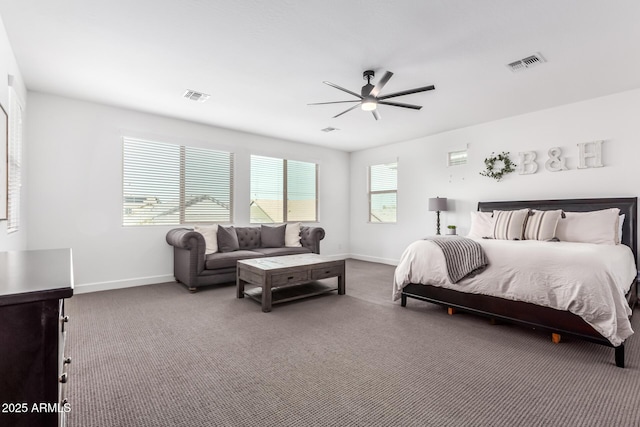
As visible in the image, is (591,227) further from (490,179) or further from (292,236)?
(292,236)

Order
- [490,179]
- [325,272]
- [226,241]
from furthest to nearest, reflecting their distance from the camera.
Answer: [490,179]
[226,241]
[325,272]

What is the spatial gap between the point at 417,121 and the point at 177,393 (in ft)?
16.0

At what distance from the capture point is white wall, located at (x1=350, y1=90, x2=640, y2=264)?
13.3 ft

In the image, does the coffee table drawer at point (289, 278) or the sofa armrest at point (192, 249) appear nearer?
the coffee table drawer at point (289, 278)

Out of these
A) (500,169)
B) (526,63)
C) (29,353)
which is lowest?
(29,353)

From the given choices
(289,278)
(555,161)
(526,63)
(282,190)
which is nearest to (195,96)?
(289,278)

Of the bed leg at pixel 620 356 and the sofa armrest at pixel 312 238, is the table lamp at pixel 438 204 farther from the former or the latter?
the bed leg at pixel 620 356

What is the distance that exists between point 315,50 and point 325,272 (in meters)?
2.57

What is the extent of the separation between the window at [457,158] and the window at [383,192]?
1204 millimetres

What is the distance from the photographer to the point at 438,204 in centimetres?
554

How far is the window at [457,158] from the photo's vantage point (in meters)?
5.59

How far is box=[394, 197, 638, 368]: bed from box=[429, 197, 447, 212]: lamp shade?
131 centimetres

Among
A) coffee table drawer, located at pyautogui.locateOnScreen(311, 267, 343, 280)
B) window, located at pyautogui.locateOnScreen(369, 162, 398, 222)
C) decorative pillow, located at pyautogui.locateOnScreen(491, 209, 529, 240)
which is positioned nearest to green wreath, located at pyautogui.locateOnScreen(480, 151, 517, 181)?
decorative pillow, located at pyautogui.locateOnScreen(491, 209, 529, 240)

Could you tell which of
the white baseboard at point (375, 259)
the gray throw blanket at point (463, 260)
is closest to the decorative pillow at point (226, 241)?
the gray throw blanket at point (463, 260)
